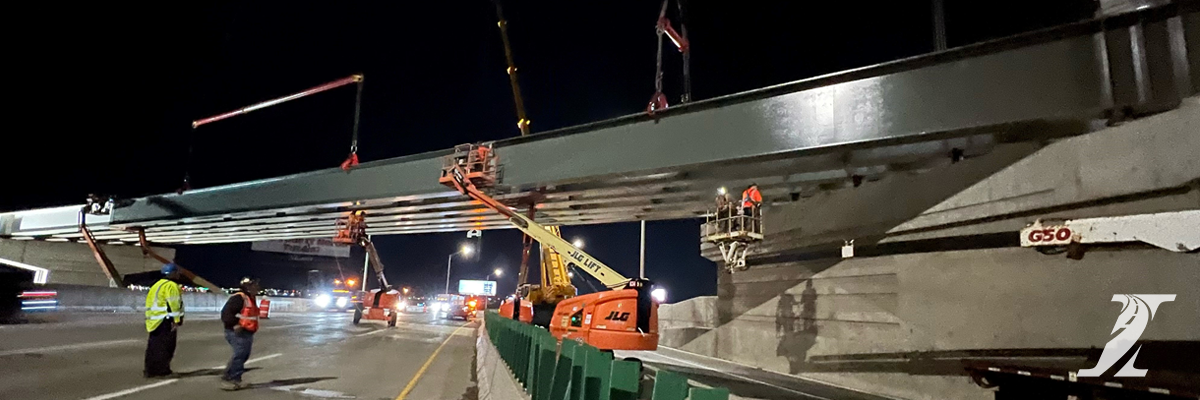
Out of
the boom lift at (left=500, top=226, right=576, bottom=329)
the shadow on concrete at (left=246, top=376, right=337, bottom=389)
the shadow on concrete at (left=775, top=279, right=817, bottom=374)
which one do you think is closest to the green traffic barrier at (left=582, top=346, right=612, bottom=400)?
the shadow on concrete at (left=246, top=376, right=337, bottom=389)

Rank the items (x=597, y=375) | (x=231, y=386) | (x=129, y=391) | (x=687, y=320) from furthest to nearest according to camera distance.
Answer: (x=687, y=320)
(x=231, y=386)
(x=129, y=391)
(x=597, y=375)

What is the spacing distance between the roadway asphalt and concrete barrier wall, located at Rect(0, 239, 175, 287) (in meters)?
25.7

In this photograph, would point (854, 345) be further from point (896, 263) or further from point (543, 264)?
point (543, 264)

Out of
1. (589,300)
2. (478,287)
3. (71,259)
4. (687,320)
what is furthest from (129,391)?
(478,287)

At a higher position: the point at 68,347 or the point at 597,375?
the point at 597,375

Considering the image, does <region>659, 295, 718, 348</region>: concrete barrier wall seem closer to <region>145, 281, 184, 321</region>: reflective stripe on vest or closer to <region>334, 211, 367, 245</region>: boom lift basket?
<region>334, 211, 367, 245</region>: boom lift basket

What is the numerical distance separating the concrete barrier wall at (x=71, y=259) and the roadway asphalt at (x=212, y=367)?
1010 inches

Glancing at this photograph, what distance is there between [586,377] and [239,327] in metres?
7.74

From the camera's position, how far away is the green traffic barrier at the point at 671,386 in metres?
3.23

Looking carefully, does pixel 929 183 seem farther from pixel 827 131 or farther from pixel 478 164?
pixel 478 164

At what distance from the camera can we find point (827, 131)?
432 inches

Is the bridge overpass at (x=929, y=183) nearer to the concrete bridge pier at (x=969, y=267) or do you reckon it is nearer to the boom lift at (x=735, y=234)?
the concrete bridge pier at (x=969, y=267)

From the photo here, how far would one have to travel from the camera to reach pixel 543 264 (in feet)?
72.6

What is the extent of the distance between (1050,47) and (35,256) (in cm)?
5085
